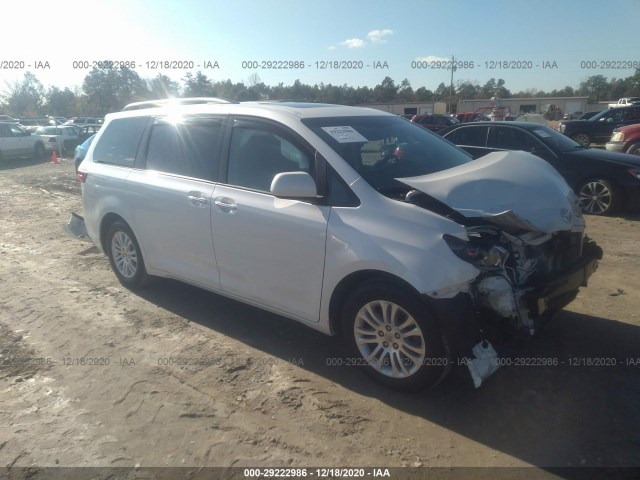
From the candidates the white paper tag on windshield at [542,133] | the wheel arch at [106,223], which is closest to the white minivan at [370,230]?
the wheel arch at [106,223]

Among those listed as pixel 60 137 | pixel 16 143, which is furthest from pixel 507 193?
pixel 60 137

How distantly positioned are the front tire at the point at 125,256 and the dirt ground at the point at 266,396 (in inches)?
10.1

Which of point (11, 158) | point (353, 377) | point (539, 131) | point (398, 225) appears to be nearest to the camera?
point (398, 225)

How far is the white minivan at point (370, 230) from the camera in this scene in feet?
10.1

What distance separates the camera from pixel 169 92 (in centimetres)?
3325

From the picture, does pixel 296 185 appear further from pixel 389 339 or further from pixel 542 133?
pixel 542 133

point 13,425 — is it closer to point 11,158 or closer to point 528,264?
point 528,264

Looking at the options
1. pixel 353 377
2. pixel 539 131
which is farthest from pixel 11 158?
pixel 353 377

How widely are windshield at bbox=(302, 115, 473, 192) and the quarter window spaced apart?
0.26m

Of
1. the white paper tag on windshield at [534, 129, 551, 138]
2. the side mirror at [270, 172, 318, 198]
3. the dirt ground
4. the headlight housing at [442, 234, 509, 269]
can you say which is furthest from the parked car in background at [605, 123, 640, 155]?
the side mirror at [270, 172, 318, 198]

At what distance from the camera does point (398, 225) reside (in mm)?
3182

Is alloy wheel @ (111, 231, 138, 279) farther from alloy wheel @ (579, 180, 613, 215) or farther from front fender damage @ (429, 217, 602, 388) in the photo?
alloy wheel @ (579, 180, 613, 215)

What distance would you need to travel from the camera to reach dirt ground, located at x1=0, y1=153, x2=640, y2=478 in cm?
287

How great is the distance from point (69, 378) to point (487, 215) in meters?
3.33
